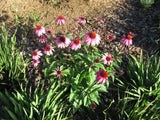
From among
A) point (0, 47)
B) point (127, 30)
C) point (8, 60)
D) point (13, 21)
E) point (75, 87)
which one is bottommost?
point (75, 87)

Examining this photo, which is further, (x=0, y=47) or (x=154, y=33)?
(x=154, y=33)

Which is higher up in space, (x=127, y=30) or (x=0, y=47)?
(x=127, y=30)

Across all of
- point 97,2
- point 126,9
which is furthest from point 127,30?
point 97,2

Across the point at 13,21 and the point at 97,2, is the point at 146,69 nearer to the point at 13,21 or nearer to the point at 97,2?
the point at 97,2

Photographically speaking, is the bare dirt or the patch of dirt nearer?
the patch of dirt

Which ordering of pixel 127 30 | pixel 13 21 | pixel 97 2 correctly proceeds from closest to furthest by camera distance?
pixel 13 21 → pixel 127 30 → pixel 97 2

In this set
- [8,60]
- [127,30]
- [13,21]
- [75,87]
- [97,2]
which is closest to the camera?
[75,87]

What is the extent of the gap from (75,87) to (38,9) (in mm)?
2831

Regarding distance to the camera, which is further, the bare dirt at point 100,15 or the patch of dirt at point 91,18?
the bare dirt at point 100,15

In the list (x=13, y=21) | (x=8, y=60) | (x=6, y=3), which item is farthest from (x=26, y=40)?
(x=6, y=3)

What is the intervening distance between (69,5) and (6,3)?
73.0 inches

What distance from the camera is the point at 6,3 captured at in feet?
11.6

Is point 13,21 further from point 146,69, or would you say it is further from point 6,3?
point 146,69

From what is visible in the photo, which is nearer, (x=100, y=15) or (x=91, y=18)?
(x=91, y=18)
